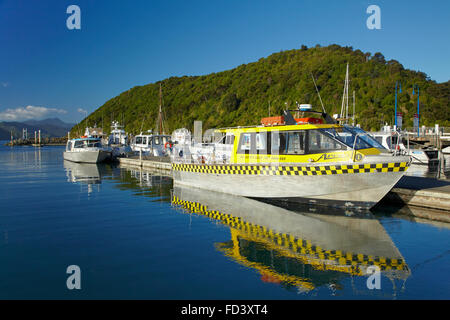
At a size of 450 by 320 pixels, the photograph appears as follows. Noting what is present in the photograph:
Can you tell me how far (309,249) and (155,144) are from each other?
104ft

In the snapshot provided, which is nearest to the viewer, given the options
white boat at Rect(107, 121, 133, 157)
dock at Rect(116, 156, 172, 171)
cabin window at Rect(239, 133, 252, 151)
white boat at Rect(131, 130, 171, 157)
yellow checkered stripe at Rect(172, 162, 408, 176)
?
yellow checkered stripe at Rect(172, 162, 408, 176)

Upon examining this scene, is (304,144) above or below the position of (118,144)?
below

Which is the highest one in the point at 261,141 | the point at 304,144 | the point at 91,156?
the point at 261,141

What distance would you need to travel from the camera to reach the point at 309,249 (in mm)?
8531

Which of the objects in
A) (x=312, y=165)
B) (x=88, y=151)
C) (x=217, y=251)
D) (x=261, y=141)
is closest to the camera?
(x=217, y=251)

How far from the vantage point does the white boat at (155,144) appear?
37531mm

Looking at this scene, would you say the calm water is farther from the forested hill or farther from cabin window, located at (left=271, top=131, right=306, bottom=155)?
the forested hill

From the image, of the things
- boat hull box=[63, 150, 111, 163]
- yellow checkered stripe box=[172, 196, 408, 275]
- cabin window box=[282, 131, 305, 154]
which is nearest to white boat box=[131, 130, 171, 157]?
boat hull box=[63, 150, 111, 163]

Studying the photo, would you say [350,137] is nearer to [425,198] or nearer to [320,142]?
[320,142]

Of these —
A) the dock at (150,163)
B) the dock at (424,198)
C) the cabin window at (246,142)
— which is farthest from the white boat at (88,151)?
the dock at (424,198)

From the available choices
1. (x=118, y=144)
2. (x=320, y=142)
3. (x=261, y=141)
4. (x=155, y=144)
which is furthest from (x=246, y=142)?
(x=118, y=144)

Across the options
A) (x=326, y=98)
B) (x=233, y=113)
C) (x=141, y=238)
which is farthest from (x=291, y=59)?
(x=141, y=238)

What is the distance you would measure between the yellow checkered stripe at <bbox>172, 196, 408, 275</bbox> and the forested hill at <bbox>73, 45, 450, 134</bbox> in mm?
41334

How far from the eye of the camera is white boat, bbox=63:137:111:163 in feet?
118
